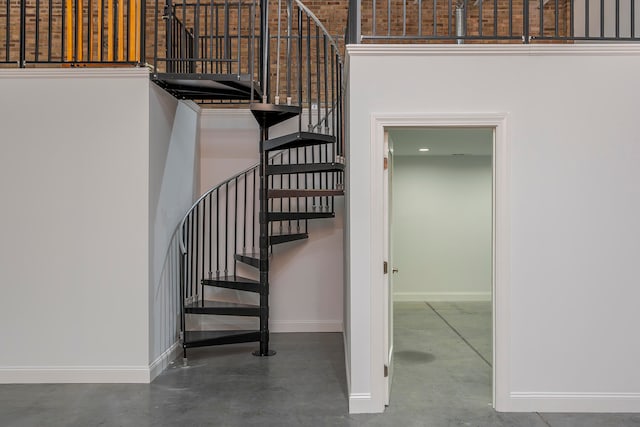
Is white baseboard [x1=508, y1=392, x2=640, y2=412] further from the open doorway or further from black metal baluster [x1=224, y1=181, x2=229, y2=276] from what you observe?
the open doorway

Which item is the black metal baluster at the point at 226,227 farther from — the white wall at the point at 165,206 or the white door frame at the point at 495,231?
the white door frame at the point at 495,231

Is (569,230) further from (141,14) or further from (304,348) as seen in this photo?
(141,14)

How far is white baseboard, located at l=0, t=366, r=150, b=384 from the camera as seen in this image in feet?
12.8

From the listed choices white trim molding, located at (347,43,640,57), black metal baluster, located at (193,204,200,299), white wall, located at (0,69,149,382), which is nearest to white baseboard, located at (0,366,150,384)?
white wall, located at (0,69,149,382)

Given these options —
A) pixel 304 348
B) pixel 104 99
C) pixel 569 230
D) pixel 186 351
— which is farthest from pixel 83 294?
pixel 569 230

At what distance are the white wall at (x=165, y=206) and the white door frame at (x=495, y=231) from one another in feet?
6.13

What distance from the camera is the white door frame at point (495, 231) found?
131 inches

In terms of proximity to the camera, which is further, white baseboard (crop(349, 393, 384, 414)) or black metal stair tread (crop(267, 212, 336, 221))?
black metal stair tread (crop(267, 212, 336, 221))

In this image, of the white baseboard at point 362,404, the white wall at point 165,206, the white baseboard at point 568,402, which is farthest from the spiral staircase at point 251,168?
the white baseboard at point 568,402

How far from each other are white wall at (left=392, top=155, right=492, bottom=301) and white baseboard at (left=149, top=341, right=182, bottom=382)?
3.66 m

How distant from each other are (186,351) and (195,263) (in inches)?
40.4

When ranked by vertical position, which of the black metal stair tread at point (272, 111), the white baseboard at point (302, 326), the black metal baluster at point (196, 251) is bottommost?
the white baseboard at point (302, 326)

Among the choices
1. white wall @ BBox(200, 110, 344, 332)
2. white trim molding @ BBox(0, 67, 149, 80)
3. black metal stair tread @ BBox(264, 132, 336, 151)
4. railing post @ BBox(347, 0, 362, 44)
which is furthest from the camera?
white wall @ BBox(200, 110, 344, 332)

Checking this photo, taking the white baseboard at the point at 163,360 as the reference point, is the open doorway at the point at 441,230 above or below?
above
